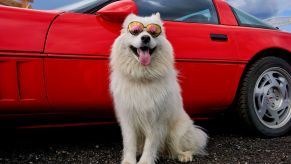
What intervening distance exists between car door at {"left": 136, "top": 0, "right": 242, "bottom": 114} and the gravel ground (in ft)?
1.49

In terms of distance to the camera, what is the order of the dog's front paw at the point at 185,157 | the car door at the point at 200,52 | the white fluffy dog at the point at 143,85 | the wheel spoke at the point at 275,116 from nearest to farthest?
the white fluffy dog at the point at 143,85 → the dog's front paw at the point at 185,157 → the car door at the point at 200,52 → the wheel spoke at the point at 275,116

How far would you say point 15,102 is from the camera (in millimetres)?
2461

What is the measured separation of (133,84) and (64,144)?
3.33 ft

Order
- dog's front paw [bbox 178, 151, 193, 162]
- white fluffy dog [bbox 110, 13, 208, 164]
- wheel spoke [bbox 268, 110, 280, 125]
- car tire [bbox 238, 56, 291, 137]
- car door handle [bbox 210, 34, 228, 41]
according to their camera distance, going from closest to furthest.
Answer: white fluffy dog [bbox 110, 13, 208, 164]
dog's front paw [bbox 178, 151, 193, 162]
car door handle [bbox 210, 34, 228, 41]
car tire [bbox 238, 56, 291, 137]
wheel spoke [bbox 268, 110, 280, 125]

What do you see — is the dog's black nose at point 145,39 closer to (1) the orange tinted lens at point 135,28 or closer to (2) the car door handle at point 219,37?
(1) the orange tinted lens at point 135,28

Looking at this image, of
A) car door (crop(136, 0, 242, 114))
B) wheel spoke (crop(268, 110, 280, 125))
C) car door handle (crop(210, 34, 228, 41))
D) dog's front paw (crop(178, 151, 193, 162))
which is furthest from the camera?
wheel spoke (crop(268, 110, 280, 125))

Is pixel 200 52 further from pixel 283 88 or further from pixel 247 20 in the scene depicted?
pixel 283 88

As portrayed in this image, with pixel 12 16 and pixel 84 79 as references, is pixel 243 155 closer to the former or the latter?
pixel 84 79

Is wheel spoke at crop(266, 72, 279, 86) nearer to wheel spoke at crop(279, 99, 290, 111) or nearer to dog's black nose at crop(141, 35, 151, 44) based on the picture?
wheel spoke at crop(279, 99, 290, 111)

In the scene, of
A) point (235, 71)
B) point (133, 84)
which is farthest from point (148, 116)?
point (235, 71)

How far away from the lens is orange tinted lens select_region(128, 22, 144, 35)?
8.11 ft

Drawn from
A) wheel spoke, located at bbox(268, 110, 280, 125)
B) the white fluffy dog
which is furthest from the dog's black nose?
wheel spoke, located at bbox(268, 110, 280, 125)

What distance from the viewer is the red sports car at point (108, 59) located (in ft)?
8.12

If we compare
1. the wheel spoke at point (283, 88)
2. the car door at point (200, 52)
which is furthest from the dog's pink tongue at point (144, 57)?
the wheel spoke at point (283, 88)
